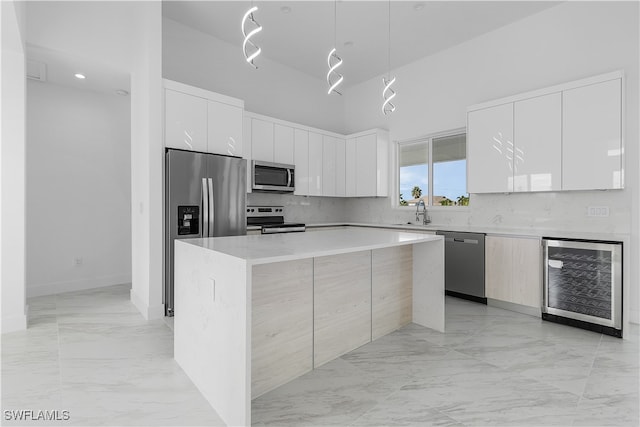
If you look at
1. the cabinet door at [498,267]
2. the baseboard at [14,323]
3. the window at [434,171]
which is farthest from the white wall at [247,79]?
the cabinet door at [498,267]

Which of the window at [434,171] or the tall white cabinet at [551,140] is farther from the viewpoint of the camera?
the window at [434,171]

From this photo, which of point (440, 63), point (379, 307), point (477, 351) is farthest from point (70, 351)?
point (440, 63)

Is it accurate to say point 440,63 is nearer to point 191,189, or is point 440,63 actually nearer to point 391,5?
point 391,5

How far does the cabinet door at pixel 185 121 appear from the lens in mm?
3404

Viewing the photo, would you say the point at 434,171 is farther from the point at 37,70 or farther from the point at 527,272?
the point at 37,70

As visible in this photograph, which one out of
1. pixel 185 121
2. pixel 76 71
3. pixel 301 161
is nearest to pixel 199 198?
pixel 185 121

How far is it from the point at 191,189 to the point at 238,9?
7.29ft

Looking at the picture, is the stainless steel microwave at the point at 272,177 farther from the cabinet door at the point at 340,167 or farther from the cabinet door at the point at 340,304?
the cabinet door at the point at 340,304

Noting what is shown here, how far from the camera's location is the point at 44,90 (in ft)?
13.2

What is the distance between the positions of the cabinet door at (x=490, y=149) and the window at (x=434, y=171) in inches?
19.9

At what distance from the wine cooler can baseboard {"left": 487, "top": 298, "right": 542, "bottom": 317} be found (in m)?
0.11

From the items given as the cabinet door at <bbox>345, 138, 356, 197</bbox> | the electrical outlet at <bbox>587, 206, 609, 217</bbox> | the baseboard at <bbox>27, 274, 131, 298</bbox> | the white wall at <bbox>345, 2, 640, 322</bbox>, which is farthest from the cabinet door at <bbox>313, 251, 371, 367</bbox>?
the baseboard at <bbox>27, 274, 131, 298</bbox>

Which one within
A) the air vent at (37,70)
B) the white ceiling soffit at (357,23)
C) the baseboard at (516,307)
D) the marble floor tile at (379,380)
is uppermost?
the white ceiling soffit at (357,23)

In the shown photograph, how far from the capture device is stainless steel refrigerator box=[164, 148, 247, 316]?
330 cm
